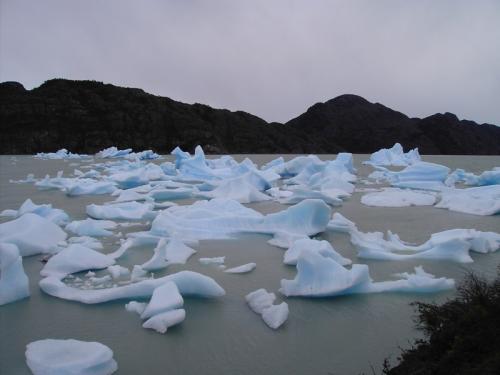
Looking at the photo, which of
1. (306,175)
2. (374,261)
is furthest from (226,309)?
(306,175)

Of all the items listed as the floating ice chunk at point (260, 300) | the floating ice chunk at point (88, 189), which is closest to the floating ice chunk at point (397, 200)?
the floating ice chunk at point (88, 189)

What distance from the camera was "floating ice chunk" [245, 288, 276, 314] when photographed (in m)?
2.61

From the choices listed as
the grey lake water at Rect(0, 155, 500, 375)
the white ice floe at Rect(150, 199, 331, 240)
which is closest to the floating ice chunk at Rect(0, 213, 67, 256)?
the grey lake water at Rect(0, 155, 500, 375)

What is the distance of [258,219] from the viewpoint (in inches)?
190

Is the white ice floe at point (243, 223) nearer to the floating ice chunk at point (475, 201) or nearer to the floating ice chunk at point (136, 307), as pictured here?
the floating ice chunk at point (136, 307)

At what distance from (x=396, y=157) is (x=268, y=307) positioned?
17.6 metres

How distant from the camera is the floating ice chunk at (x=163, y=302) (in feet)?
7.95

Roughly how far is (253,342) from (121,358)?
24.9 inches

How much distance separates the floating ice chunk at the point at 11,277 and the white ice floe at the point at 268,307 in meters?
1.41

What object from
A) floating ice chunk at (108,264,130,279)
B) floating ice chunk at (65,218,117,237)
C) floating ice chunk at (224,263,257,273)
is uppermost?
floating ice chunk at (65,218,117,237)

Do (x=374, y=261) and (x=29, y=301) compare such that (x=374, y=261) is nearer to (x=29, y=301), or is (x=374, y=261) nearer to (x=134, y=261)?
(x=134, y=261)

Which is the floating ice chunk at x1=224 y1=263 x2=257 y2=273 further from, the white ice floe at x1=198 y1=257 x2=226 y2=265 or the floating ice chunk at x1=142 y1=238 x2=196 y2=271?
the floating ice chunk at x1=142 y1=238 x2=196 y2=271

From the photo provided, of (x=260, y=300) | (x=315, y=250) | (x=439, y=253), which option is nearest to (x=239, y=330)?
(x=260, y=300)

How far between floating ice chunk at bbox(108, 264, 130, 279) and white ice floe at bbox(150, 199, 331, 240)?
42.3 inches
